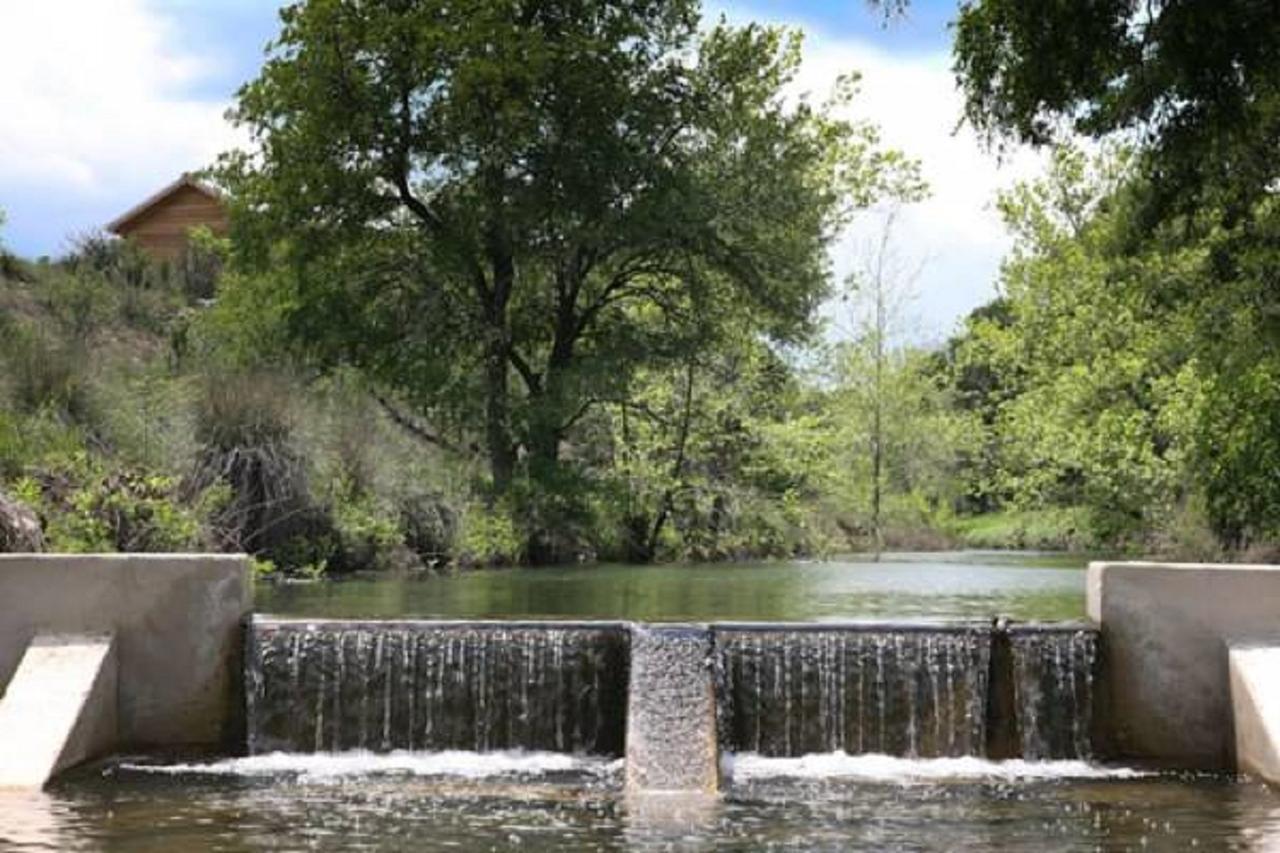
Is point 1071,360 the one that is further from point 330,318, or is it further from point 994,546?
point 330,318

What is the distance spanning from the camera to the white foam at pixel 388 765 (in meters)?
10.3

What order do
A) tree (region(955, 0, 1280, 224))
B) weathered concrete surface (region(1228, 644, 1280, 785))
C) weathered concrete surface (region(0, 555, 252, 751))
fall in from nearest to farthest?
weathered concrete surface (region(1228, 644, 1280, 785))
weathered concrete surface (region(0, 555, 252, 751))
tree (region(955, 0, 1280, 224))

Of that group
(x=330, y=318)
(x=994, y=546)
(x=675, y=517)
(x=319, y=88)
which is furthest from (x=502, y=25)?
(x=994, y=546)

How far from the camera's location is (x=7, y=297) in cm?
3272

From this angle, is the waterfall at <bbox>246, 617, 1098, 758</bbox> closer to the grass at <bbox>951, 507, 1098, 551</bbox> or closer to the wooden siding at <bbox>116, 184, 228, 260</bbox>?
the grass at <bbox>951, 507, 1098, 551</bbox>

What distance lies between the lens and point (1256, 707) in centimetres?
1031

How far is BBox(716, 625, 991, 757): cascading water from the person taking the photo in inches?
443

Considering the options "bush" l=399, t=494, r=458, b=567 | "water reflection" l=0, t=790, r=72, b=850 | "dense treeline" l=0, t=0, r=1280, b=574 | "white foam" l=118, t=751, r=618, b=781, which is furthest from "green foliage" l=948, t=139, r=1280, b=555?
"water reflection" l=0, t=790, r=72, b=850

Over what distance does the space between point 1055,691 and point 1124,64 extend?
5.89 metres

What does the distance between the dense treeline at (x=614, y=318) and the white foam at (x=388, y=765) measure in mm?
4253

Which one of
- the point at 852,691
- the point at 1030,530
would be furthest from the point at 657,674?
the point at 1030,530

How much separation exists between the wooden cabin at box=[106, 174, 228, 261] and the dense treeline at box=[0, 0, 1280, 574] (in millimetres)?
11831

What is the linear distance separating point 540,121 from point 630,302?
568 centimetres

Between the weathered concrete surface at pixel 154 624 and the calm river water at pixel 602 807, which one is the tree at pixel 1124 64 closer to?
the calm river water at pixel 602 807
